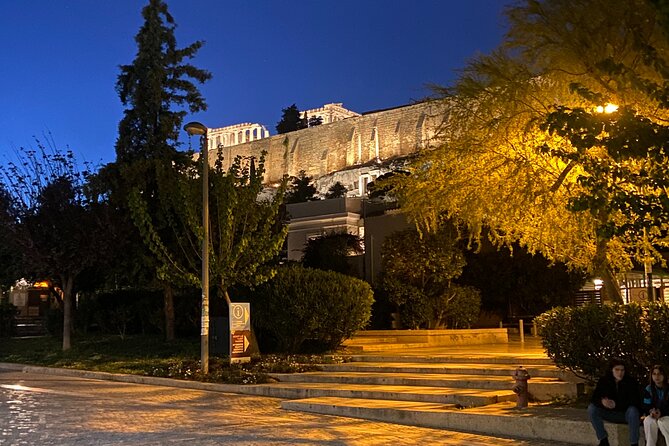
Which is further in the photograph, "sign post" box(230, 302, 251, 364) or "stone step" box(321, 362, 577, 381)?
"sign post" box(230, 302, 251, 364)

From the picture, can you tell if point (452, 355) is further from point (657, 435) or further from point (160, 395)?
point (657, 435)

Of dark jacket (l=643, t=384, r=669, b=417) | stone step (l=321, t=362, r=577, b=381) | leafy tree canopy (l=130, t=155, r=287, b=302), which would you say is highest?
leafy tree canopy (l=130, t=155, r=287, b=302)

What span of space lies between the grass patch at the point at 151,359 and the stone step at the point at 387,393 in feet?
4.33

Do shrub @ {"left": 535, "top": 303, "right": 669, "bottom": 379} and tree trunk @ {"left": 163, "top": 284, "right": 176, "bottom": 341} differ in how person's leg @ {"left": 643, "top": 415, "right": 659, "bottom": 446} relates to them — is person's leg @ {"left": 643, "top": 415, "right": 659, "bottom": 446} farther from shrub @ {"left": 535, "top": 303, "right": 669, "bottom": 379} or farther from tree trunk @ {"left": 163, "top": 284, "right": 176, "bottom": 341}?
tree trunk @ {"left": 163, "top": 284, "right": 176, "bottom": 341}

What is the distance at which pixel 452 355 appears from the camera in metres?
18.3

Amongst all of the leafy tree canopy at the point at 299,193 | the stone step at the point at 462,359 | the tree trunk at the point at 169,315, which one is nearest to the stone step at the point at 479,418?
the stone step at the point at 462,359

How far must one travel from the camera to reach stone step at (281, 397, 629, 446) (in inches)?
375

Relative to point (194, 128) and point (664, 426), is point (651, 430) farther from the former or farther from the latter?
point (194, 128)

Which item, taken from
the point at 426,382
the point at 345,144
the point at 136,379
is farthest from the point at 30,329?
the point at 345,144

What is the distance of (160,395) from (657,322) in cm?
974

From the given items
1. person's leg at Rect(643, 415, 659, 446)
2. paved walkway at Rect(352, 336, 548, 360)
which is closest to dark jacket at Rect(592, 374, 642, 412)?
person's leg at Rect(643, 415, 659, 446)

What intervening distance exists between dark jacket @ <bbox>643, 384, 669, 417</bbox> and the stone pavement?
1571mm

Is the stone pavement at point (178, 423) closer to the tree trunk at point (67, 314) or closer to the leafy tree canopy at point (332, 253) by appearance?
the tree trunk at point (67, 314)

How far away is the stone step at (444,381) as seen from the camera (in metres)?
11.9
